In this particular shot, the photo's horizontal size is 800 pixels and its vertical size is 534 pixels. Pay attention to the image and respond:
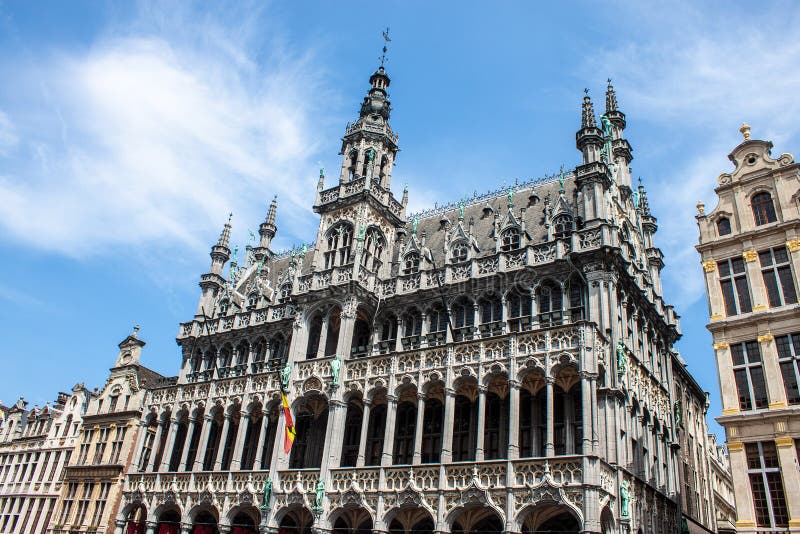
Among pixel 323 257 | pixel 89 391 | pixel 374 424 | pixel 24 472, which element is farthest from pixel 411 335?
pixel 24 472

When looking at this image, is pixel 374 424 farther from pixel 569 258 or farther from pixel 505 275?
pixel 569 258

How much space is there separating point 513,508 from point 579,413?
5899mm

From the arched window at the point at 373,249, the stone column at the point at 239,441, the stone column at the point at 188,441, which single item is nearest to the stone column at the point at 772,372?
the arched window at the point at 373,249

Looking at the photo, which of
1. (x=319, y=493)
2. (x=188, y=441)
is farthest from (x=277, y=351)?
(x=319, y=493)

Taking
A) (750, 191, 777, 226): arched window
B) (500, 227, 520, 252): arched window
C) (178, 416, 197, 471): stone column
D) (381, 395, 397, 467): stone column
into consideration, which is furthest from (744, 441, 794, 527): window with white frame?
(178, 416, 197, 471): stone column

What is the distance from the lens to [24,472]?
5756cm

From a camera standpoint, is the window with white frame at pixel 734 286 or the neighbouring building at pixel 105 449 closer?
the window with white frame at pixel 734 286

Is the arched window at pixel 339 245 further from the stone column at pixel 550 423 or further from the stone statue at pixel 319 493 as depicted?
the stone column at pixel 550 423

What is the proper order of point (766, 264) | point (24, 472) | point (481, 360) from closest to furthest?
point (766, 264) < point (481, 360) < point (24, 472)

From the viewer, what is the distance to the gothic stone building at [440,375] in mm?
29750

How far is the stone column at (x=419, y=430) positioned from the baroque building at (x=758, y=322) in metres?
13.5

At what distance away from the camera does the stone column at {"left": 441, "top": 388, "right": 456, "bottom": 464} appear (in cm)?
3130

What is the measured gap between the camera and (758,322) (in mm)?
29344

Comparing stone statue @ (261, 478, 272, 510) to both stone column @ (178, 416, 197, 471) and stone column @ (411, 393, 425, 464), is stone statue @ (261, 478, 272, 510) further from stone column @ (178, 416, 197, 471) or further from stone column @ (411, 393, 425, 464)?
stone column @ (178, 416, 197, 471)
